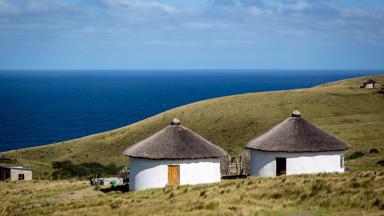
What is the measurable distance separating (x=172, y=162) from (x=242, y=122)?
3746 cm

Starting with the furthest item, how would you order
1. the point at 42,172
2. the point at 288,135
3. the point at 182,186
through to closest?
the point at 42,172 → the point at 288,135 → the point at 182,186

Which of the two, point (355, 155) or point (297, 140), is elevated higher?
point (297, 140)

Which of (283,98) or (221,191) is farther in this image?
(283,98)

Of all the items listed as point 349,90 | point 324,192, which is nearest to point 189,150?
point 324,192

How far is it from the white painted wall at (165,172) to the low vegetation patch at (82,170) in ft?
58.1

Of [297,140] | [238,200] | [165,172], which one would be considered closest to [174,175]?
[165,172]

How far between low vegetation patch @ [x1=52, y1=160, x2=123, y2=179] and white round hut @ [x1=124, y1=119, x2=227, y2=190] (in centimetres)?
1765

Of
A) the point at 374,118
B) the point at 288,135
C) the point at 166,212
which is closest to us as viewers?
the point at 166,212

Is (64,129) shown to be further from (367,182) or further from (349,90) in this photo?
(367,182)

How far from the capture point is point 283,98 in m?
80.6

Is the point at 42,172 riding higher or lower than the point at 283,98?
lower

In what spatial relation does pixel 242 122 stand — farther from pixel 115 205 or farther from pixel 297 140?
pixel 115 205

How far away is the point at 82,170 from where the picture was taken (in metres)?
54.6

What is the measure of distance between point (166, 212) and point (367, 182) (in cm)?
890
